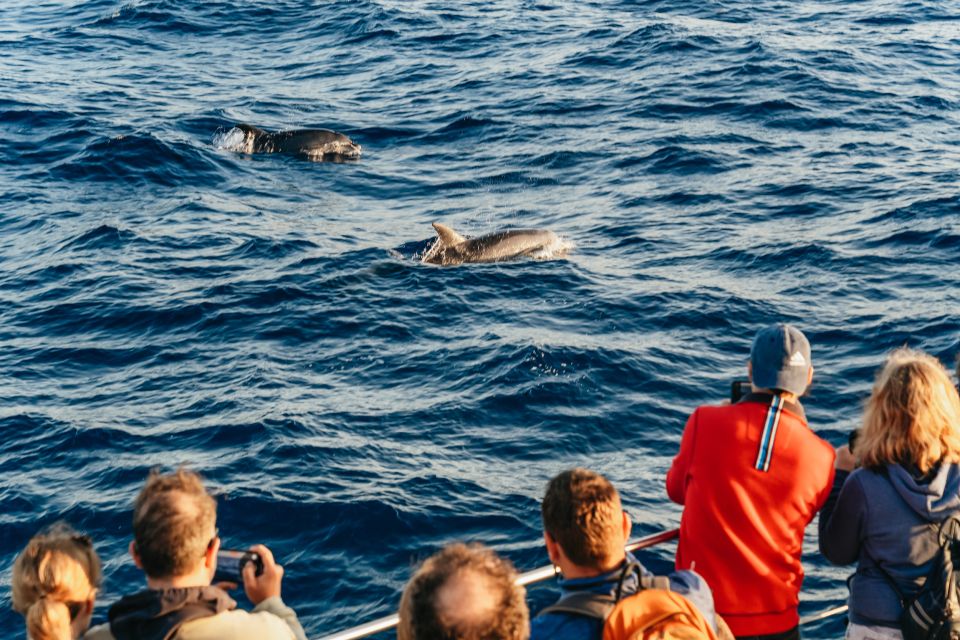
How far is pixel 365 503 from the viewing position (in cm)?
1176

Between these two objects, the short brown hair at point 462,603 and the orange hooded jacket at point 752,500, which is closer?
the short brown hair at point 462,603

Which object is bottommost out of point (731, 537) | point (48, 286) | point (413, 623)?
point (48, 286)

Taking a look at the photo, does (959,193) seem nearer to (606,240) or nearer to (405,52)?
(606,240)

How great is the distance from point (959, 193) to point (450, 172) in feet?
31.8

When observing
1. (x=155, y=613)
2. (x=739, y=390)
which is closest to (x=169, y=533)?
(x=155, y=613)

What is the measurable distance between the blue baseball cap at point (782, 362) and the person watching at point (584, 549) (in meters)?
1.46

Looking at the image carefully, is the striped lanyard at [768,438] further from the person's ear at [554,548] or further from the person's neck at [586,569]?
the person's ear at [554,548]

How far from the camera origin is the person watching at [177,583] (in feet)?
15.6

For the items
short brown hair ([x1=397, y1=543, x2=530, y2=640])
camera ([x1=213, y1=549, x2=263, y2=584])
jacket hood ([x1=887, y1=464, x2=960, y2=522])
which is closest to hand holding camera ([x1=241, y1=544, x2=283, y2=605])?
camera ([x1=213, y1=549, x2=263, y2=584])

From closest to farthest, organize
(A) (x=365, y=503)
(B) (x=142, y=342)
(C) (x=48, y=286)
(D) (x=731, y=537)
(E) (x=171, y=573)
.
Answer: (E) (x=171, y=573), (D) (x=731, y=537), (A) (x=365, y=503), (B) (x=142, y=342), (C) (x=48, y=286)

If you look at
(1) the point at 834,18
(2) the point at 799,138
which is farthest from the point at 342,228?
(1) the point at 834,18

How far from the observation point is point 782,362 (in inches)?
228

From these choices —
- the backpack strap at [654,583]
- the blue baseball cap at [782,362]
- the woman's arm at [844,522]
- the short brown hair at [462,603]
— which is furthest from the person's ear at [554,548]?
the woman's arm at [844,522]

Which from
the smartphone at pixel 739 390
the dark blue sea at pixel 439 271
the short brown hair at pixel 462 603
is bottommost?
the dark blue sea at pixel 439 271
